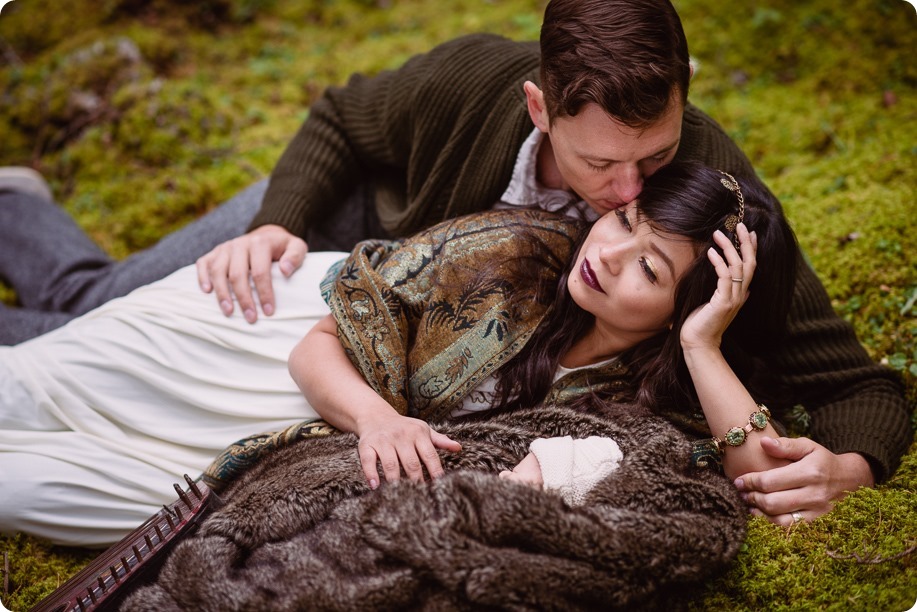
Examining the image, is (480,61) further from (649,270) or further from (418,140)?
(649,270)

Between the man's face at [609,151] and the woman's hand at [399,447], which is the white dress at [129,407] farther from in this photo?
the man's face at [609,151]

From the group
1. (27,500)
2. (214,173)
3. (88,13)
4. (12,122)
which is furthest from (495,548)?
(88,13)

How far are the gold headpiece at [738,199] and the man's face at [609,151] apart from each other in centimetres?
22

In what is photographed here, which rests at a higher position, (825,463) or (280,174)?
(280,174)

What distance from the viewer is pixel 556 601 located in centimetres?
193

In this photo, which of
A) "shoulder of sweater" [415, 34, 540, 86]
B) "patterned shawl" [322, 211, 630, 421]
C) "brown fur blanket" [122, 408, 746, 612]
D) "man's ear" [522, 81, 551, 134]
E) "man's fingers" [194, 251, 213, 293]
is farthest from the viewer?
"shoulder of sweater" [415, 34, 540, 86]

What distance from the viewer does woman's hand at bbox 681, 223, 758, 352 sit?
7.93ft

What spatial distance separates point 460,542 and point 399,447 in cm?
45

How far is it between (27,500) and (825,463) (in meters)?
2.87

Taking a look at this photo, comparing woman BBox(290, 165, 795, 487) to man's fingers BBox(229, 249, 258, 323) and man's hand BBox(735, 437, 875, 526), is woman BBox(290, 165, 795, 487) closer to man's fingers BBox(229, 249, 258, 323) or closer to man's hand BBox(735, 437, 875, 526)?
man's hand BBox(735, 437, 875, 526)

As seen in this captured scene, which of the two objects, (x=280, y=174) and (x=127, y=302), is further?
(x=280, y=174)

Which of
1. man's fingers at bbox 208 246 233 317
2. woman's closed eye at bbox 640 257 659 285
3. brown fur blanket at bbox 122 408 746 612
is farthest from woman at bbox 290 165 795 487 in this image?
man's fingers at bbox 208 246 233 317

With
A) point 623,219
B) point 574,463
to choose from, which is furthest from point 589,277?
point 574,463

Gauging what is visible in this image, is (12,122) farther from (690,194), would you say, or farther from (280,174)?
(690,194)
